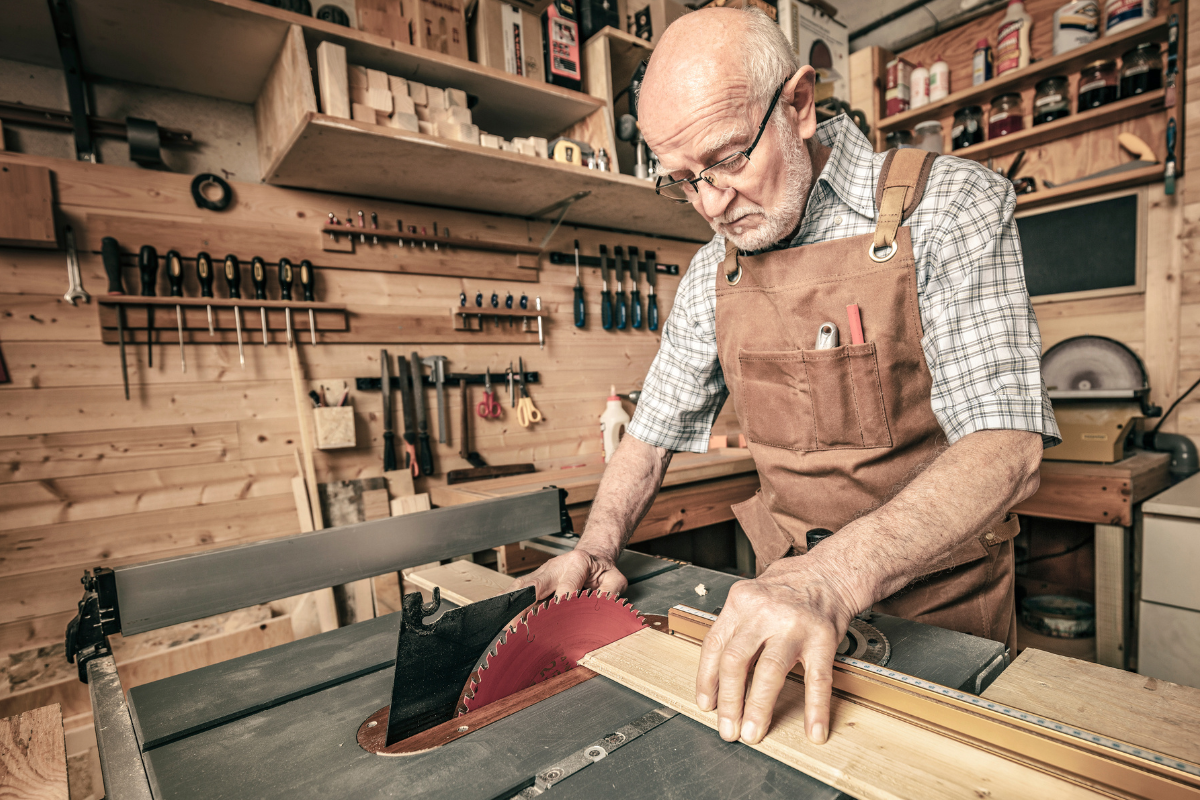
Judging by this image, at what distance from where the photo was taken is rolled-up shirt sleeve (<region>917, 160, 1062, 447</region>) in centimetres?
83

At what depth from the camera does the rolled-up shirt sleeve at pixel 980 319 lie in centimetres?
83

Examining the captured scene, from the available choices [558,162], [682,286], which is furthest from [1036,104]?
[682,286]

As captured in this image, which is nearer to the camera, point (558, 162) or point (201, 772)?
point (201, 772)

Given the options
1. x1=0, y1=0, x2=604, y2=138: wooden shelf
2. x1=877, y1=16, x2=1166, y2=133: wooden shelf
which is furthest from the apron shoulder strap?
x1=877, y1=16, x2=1166, y2=133: wooden shelf

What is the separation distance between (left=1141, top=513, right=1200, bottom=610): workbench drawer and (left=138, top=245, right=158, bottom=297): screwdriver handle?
9.96ft

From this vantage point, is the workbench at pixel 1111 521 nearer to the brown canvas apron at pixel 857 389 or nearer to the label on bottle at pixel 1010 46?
the brown canvas apron at pixel 857 389

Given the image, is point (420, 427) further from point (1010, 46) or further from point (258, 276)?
point (1010, 46)

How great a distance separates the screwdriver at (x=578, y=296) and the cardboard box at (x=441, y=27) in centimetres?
93

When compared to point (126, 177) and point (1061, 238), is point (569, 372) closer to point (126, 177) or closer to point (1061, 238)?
point (126, 177)

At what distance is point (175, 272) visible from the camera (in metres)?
1.75

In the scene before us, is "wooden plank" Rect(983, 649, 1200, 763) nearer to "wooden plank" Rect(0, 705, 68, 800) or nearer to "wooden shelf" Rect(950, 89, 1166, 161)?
"wooden plank" Rect(0, 705, 68, 800)

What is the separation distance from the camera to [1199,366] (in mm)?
2332

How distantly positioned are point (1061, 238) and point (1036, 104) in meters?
0.60

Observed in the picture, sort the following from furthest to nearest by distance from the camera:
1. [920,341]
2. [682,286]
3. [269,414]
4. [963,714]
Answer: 1. [269,414]
2. [682,286]
3. [920,341]
4. [963,714]
